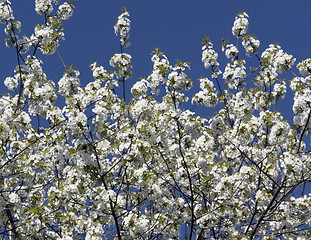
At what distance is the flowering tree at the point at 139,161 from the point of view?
23.7 ft

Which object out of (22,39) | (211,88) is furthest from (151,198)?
(22,39)

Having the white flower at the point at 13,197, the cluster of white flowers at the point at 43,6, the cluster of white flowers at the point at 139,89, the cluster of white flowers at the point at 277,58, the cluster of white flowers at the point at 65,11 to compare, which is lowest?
the white flower at the point at 13,197

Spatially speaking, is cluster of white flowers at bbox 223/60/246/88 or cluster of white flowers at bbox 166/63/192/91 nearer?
cluster of white flowers at bbox 166/63/192/91

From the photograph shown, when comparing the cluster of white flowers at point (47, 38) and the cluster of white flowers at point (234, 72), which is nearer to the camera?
the cluster of white flowers at point (47, 38)

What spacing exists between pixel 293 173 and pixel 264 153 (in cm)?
69

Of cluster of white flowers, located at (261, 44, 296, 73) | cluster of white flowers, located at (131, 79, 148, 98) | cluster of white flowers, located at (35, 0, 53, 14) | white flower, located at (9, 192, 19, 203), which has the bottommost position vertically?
white flower, located at (9, 192, 19, 203)

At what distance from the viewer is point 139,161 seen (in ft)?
23.1

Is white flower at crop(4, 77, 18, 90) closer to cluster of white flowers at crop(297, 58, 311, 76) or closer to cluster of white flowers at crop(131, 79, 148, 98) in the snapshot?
cluster of white flowers at crop(131, 79, 148, 98)

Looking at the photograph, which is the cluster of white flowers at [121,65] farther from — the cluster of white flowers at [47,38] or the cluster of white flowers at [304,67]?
the cluster of white flowers at [304,67]

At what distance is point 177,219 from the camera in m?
7.81

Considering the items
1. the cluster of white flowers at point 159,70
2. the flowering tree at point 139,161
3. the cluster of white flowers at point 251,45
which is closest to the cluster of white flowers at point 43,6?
the flowering tree at point 139,161

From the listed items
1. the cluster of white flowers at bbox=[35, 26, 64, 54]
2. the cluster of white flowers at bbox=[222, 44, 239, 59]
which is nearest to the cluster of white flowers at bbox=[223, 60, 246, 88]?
the cluster of white flowers at bbox=[222, 44, 239, 59]

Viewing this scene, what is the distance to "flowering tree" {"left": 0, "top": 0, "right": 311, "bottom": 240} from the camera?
23.7 feet

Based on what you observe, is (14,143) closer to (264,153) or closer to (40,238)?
(40,238)
